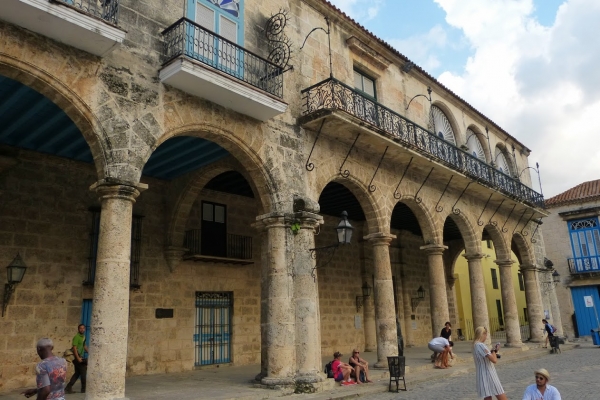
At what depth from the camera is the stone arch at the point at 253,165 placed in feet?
26.7

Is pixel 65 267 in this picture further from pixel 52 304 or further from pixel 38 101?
pixel 38 101

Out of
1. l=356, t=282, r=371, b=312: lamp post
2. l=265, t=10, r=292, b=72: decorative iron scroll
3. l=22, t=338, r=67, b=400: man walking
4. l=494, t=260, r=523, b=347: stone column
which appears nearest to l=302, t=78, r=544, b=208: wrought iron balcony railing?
l=265, t=10, r=292, b=72: decorative iron scroll

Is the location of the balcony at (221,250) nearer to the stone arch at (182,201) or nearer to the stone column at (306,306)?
the stone arch at (182,201)

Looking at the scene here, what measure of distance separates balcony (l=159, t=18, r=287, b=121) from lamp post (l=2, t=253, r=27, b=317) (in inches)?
163

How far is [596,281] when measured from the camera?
22.5 meters

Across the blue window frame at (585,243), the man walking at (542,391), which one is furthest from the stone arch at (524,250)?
the man walking at (542,391)

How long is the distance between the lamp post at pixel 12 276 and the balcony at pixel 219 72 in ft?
13.6

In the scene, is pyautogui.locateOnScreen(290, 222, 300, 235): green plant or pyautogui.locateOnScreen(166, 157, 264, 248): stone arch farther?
pyautogui.locateOnScreen(166, 157, 264, 248): stone arch

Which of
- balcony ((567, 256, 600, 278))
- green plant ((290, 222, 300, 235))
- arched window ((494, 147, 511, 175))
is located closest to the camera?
green plant ((290, 222, 300, 235))

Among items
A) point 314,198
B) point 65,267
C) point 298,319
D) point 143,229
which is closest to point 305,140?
point 314,198

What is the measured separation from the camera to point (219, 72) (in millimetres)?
7492

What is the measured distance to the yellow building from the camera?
2402 centimetres

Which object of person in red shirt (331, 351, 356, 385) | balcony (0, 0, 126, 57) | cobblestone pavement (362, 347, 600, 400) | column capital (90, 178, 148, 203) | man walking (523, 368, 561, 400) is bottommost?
cobblestone pavement (362, 347, 600, 400)

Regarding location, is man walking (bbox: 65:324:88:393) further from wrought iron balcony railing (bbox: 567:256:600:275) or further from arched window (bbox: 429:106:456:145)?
wrought iron balcony railing (bbox: 567:256:600:275)
